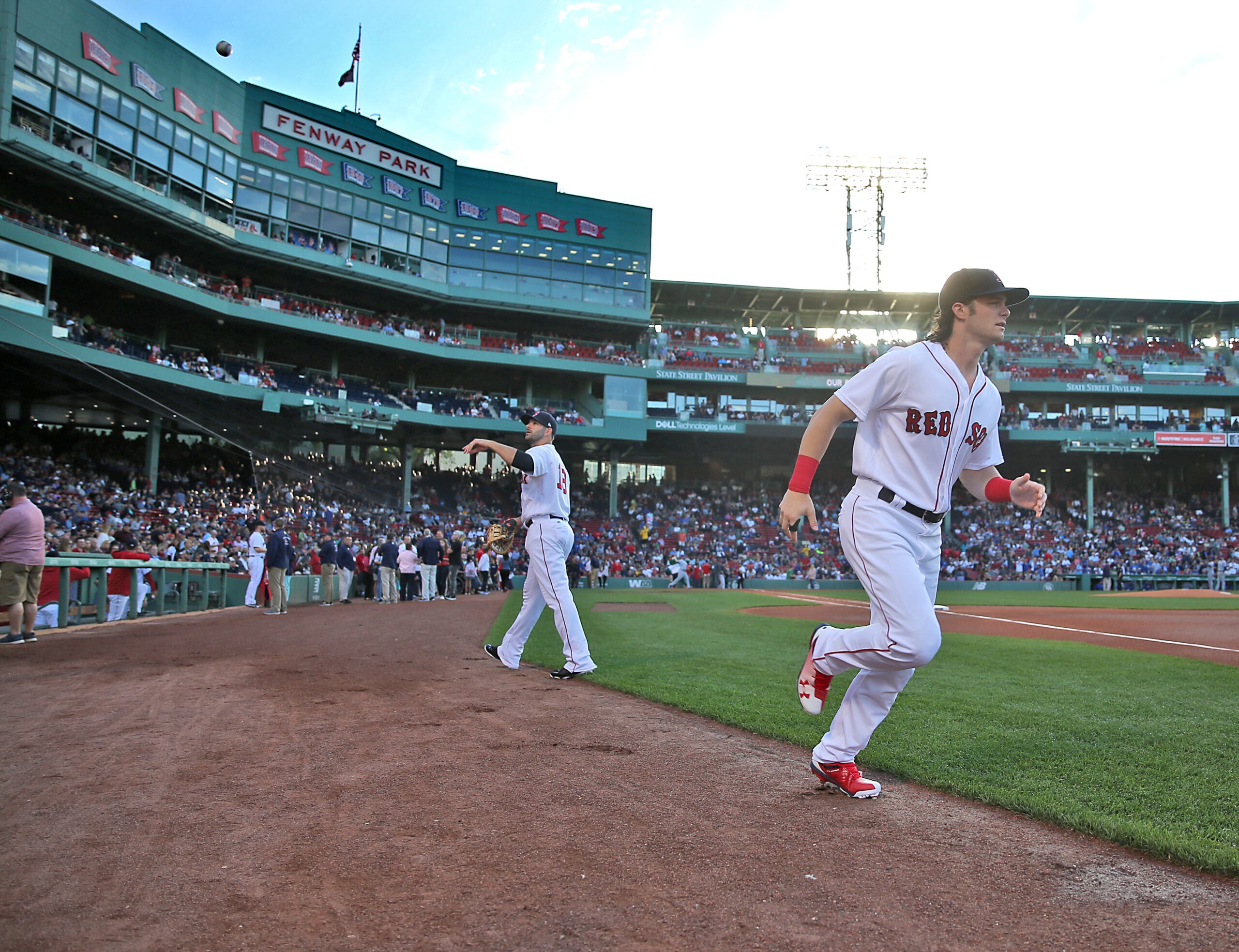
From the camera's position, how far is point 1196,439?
40.2 metres

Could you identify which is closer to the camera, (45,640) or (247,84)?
(45,640)

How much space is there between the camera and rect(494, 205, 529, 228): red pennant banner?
4022 centimetres

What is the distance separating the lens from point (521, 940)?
210cm

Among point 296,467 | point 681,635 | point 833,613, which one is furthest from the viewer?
point 296,467

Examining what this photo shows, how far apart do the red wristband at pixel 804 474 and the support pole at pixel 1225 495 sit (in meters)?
45.1

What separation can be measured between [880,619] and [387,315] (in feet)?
124

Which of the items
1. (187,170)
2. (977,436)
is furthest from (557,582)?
(187,170)

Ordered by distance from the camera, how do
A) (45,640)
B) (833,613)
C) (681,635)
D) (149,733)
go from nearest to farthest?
(149,733) → (45,640) → (681,635) → (833,613)

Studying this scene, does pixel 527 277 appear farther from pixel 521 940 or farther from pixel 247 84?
pixel 521 940

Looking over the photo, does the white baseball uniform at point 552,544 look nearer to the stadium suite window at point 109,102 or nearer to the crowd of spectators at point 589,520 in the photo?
the crowd of spectators at point 589,520

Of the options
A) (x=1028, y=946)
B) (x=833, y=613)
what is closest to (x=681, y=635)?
(x=833, y=613)

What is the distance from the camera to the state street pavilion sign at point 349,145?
34.1 metres

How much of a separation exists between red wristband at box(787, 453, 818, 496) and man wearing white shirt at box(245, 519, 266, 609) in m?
14.6

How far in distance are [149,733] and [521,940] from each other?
11.1ft
